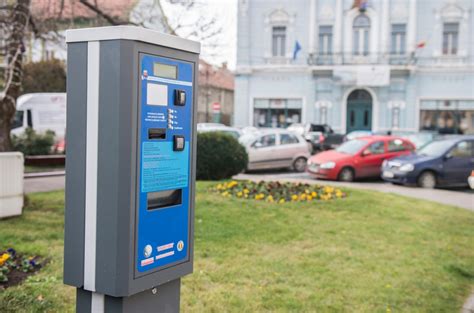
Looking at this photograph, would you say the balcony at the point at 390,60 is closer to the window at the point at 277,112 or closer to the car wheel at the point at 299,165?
the window at the point at 277,112

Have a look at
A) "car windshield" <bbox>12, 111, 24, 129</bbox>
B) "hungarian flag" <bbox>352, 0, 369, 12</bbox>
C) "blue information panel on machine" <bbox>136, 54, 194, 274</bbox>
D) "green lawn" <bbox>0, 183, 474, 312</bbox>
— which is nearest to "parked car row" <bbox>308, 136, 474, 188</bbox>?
"green lawn" <bbox>0, 183, 474, 312</bbox>

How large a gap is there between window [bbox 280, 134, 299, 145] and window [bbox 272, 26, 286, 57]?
18576 millimetres

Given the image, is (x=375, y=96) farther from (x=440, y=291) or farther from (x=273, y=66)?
(x=440, y=291)

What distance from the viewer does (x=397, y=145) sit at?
715 inches

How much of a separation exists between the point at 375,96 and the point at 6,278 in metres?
34.0

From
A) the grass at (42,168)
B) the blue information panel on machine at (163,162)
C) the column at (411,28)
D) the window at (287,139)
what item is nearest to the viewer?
the blue information panel on machine at (163,162)

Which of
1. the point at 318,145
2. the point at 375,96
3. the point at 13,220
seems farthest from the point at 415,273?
the point at 375,96

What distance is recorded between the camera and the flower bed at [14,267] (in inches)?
209

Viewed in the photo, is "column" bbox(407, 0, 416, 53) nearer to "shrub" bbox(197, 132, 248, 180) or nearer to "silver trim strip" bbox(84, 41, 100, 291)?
"shrub" bbox(197, 132, 248, 180)

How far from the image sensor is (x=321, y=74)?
3762 centimetres

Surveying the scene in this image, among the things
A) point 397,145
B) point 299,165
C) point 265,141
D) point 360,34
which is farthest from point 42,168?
point 360,34

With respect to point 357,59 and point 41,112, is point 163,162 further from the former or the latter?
point 357,59

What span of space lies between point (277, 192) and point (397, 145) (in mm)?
8535

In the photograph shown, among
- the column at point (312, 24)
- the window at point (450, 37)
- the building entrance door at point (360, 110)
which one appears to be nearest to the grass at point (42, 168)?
the column at point (312, 24)
